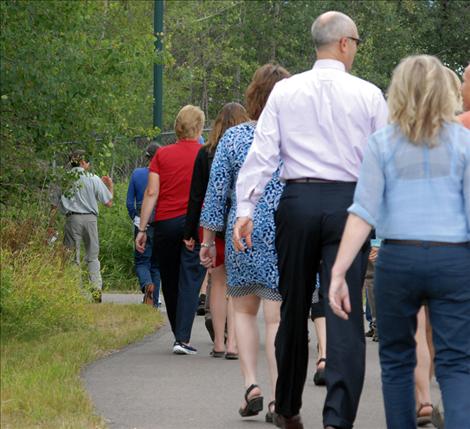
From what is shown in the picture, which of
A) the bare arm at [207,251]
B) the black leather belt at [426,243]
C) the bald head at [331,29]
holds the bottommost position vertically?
the bare arm at [207,251]

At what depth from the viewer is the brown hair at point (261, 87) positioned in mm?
8359

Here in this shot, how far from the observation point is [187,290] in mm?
11414

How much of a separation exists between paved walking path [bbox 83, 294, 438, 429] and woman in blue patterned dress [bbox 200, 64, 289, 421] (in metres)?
0.31

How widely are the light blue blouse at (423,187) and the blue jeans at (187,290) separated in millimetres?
5432

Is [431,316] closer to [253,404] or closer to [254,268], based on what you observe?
[253,404]

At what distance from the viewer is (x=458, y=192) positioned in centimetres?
594

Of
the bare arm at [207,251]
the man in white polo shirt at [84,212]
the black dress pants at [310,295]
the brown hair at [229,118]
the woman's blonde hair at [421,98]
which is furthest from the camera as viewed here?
the man in white polo shirt at [84,212]

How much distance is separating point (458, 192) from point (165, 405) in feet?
10.3

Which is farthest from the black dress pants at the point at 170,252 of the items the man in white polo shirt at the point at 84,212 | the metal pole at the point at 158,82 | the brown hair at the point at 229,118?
the metal pole at the point at 158,82

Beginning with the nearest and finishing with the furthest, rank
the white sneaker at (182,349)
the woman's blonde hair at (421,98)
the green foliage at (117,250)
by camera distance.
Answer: the woman's blonde hair at (421,98)
the white sneaker at (182,349)
the green foliage at (117,250)

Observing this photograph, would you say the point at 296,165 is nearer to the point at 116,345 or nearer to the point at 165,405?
the point at 165,405

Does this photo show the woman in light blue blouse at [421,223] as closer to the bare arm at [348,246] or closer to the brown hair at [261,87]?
the bare arm at [348,246]

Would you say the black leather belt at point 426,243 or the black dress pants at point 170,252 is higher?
the black leather belt at point 426,243

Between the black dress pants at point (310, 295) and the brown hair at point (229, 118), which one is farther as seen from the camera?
the brown hair at point (229, 118)
